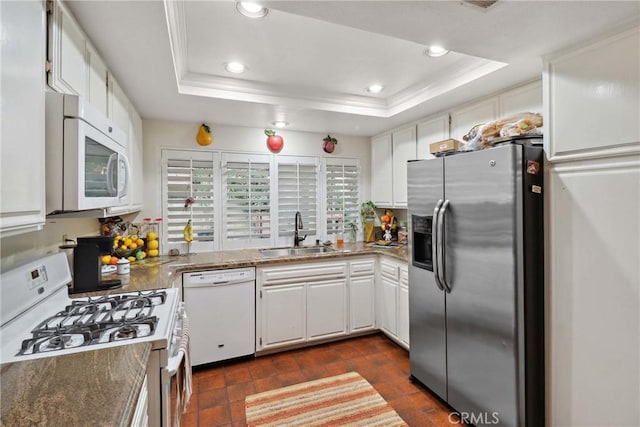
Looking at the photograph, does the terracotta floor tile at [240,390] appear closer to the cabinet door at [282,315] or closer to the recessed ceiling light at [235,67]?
the cabinet door at [282,315]

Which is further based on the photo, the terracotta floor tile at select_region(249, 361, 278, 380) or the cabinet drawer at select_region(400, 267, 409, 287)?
the cabinet drawer at select_region(400, 267, 409, 287)

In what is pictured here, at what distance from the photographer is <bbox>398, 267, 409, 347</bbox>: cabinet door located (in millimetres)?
2691

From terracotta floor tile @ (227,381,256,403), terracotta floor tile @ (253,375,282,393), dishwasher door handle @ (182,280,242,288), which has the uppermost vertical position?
dishwasher door handle @ (182,280,242,288)

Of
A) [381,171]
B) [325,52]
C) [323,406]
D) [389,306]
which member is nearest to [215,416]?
[323,406]

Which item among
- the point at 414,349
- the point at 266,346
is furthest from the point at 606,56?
the point at 266,346

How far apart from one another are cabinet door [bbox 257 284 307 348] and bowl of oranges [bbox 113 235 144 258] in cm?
112

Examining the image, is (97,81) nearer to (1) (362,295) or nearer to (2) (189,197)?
(2) (189,197)

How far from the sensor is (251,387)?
7.58 feet

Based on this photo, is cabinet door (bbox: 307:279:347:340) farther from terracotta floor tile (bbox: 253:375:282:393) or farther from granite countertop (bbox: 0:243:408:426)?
granite countertop (bbox: 0:243:408:426)

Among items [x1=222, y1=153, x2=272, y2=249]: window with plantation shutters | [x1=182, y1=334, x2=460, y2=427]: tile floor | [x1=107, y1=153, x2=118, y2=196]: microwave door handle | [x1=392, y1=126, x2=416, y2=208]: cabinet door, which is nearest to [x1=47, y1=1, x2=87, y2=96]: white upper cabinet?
[x1=107, y1=153, x2=118, y2=196]: microwave door handle

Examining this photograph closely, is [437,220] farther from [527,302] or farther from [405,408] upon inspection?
[405,408]

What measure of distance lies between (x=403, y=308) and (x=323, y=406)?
1.07 meters

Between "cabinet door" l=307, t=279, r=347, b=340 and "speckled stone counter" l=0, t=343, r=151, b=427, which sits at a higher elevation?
"speckled stone counter" l=0, t=343, r=151, b=427

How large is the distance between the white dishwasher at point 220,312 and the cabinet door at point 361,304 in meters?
0.96
